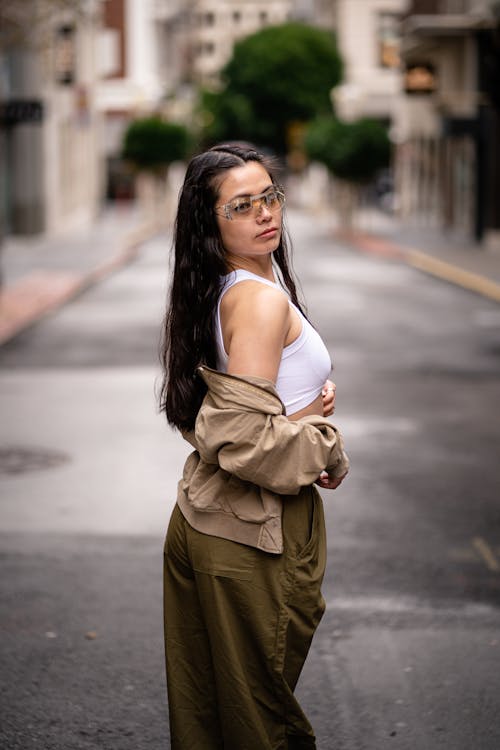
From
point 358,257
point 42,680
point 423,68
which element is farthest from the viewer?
point 423,68

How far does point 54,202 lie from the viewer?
41312mm

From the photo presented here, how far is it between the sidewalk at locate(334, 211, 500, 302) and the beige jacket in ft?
59.9

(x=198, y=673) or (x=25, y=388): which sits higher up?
(x=198, y=673)

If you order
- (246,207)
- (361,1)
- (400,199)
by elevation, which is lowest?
(400,199)

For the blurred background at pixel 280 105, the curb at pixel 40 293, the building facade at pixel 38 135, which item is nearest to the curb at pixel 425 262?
the blurred background at pixel 280 105

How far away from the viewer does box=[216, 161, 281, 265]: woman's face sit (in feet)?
10.5

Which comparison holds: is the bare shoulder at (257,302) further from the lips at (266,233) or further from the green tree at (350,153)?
→ the green tree at (350,153)

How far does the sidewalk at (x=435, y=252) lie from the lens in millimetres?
23703

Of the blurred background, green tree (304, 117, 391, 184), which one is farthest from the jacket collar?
green tree (304, 117, 391, 184)

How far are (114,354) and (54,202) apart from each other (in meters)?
27.3

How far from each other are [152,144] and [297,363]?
2041 inches

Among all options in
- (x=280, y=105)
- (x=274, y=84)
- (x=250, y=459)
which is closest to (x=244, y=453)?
(x=250, y=459)

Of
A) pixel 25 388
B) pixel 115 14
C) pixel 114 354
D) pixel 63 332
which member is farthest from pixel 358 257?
pixel 115 14

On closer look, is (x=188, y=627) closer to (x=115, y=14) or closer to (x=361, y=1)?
(x=361, y=1)
